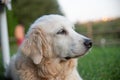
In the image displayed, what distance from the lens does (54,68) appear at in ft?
14.9

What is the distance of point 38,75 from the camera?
177 inches

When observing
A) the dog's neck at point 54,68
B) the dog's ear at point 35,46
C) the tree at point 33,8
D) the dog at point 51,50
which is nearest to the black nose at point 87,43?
the dog at point 51,50

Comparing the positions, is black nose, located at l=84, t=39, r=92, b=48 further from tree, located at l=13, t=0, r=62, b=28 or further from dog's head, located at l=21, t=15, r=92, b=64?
tree, located at l=13, t=0, r=62, b=28

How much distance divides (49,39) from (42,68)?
0.40 metres

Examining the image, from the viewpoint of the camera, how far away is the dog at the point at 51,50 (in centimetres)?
435

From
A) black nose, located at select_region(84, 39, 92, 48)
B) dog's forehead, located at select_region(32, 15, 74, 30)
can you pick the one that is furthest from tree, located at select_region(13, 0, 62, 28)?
black nose, located at select_region(84, 39, 92, 48)

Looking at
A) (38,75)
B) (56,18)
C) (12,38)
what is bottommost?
(12,38)

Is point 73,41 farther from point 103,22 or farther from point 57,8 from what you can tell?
point 57,8

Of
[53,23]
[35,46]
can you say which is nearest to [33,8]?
[53,23]

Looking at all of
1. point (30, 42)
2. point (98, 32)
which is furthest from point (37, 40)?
point (98, 32)

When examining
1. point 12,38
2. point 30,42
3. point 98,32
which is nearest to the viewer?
point 30,42

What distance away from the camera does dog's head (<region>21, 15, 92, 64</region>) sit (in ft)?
14.2

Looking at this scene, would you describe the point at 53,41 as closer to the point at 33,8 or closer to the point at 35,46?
the point at 35,46

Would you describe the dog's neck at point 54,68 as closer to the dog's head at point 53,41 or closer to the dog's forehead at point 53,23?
the dog's head at point 53,41
